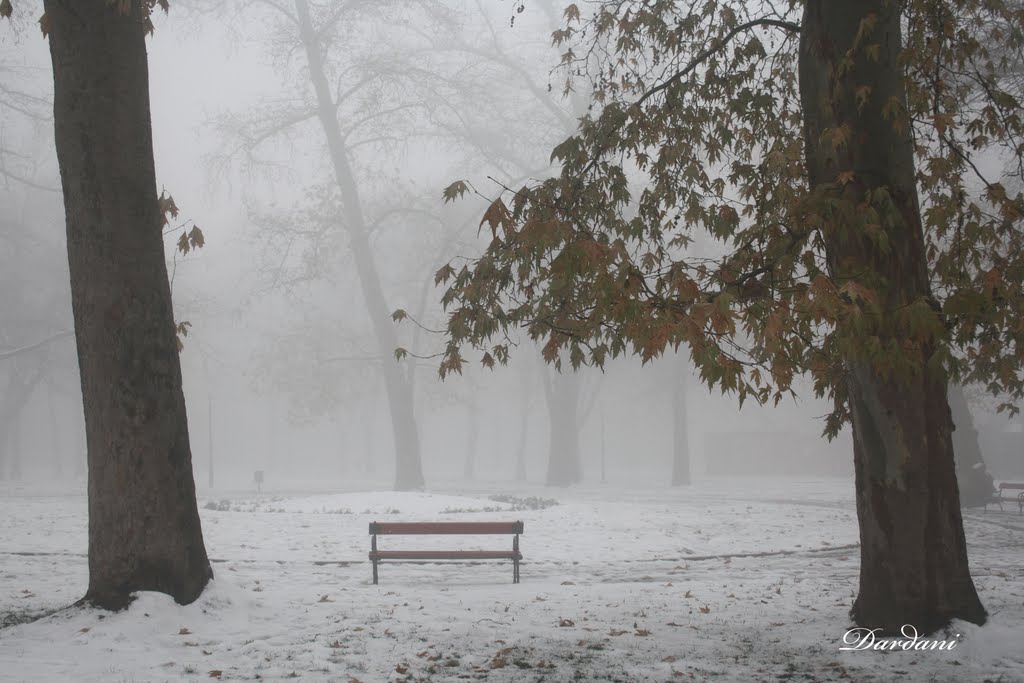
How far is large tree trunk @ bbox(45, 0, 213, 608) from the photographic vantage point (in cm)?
777

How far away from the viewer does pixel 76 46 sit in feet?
26.0

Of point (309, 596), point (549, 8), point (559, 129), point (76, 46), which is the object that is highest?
point (549, 8)

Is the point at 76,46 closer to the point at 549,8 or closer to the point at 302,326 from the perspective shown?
the point at 549,8

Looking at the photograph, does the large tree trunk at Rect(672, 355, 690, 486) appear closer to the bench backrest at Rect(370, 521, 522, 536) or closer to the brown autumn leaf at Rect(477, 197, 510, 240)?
the bench backrest at Rect(370, 521, 522, 536)

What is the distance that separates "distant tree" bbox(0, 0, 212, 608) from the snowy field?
18.9 inches

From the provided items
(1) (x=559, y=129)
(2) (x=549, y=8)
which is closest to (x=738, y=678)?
(1) (x=559, y=129)

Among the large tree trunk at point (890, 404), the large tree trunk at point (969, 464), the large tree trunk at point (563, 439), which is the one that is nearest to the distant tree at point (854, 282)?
the large tree trunk at point (890, 404)

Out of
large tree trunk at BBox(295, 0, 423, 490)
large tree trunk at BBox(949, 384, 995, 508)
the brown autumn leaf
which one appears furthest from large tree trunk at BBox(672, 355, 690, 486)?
the brown autumn leaf

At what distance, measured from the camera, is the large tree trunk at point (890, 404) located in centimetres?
710

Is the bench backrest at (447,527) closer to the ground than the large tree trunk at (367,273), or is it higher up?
closer to the ground

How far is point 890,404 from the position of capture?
23.4ft

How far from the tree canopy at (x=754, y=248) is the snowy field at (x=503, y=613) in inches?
86.5

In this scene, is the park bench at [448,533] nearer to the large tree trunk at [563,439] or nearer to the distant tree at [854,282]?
the distant tree at [854,282]

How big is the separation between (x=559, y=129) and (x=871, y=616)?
1062 inches
